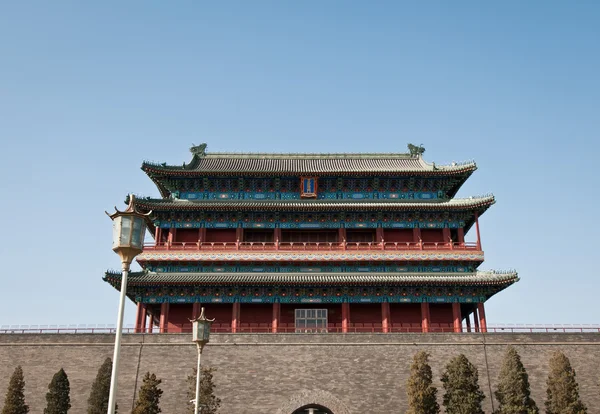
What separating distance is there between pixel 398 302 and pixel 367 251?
3.31 metres

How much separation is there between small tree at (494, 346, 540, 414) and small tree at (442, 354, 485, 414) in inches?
40.8

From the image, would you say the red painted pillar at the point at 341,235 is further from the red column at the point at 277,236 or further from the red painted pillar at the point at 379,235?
the red column at the point at 277,236

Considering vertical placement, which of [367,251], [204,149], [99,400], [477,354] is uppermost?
[204,149]

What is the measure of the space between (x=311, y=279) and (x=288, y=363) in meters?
4.86

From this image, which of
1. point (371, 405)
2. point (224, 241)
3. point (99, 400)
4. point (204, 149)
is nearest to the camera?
point (99, 400)

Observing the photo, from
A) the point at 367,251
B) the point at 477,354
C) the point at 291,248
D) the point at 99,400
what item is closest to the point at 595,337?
the point at 477,354

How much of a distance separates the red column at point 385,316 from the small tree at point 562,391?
28.0ft

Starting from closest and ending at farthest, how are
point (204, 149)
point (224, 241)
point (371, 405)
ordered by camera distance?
point (371, 405), point (224, 241), point (204, 149)

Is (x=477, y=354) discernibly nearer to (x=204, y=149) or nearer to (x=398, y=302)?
(x=398, y=302)

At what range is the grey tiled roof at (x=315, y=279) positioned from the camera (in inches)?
1256

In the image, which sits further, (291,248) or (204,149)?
(204,149)

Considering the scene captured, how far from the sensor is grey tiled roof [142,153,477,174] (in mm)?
36031

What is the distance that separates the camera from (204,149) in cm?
4072

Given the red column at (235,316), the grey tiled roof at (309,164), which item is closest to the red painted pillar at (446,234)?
the grey tiled roof at (309,164)
